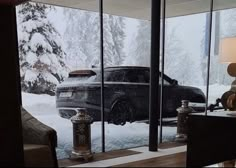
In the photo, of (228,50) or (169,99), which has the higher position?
(228,50)

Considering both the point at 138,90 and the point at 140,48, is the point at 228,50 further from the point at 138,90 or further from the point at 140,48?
the point at 138,90

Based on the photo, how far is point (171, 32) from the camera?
5.13 metres

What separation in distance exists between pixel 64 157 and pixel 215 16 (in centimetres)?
378

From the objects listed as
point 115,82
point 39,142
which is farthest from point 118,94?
point 39,142

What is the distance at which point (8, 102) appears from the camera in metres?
2.26

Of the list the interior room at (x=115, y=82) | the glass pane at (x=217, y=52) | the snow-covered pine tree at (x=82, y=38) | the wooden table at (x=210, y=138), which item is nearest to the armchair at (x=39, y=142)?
the interior room at (x=115, y=82)

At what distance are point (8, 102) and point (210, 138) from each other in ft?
6.51

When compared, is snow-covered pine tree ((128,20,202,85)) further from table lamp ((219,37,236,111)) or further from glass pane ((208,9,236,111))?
table lamp ((219,37,236,111))

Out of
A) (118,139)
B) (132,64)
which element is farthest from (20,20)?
(118,139)

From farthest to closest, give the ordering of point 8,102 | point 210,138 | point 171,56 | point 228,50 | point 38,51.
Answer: point 171,56, point 38,51, point 228,50, point 210,138, point 8,102

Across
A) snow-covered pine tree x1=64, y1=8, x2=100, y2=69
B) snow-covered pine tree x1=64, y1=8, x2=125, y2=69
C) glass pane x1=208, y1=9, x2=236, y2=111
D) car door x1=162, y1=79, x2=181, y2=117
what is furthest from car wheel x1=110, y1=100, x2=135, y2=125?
glass pane x1=208, y1=9, x2=236, y2=111

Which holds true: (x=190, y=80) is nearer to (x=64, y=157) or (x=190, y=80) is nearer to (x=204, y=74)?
(x=204, y=74)

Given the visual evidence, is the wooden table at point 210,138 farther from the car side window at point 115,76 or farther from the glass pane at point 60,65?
the car side window at point 115,76

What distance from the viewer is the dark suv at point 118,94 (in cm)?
421
